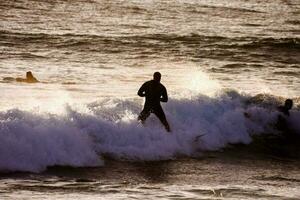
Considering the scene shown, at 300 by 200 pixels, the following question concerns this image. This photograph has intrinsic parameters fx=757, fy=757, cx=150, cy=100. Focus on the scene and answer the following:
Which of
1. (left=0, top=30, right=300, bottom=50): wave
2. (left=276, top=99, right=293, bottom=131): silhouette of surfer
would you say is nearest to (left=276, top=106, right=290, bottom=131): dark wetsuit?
(left=276, top=99, right=293, bottom=131): silhouette of surfer

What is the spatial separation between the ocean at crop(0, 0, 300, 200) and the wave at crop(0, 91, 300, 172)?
27mm

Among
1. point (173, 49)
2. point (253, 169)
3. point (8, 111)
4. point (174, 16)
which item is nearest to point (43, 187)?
point (8, 111)

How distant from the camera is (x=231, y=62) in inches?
1420

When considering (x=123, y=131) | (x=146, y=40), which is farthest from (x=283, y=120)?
(x=146, y=40)

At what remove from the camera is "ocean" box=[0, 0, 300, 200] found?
1338 centimetres

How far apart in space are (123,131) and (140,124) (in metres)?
0.52

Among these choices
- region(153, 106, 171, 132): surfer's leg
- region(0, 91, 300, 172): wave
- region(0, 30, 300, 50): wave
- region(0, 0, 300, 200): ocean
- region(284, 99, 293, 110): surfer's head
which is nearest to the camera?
region(0, 0, 300, 200): ocean

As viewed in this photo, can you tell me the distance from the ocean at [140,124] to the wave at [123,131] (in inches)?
1.1

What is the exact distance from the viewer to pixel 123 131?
1625 cm

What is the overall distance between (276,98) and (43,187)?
34.4ft

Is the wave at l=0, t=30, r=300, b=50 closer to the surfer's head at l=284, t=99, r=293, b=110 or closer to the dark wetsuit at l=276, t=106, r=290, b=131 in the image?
the dark wetsuit at l=276, t=106, r=290, b=131

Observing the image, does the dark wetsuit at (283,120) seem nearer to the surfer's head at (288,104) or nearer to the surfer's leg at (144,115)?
the surfer's head at (288,104)

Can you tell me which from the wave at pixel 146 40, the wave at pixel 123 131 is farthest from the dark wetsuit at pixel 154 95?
the wave at pixel 146 40

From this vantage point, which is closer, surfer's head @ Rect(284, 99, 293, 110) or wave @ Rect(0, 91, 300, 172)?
wave @ Rect(0, 91, 300, 172)
